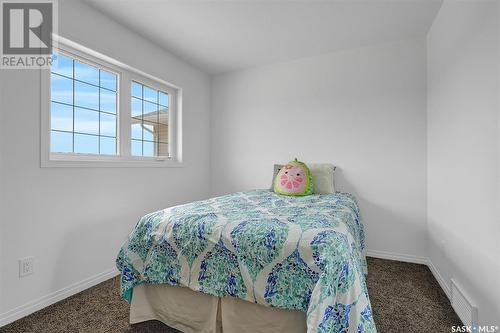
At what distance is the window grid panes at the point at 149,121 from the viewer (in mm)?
2816

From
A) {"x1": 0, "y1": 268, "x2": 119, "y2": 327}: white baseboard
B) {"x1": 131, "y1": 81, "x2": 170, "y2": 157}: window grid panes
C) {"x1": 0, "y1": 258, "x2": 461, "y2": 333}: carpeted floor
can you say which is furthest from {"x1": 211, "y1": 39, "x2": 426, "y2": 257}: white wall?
{"x1": 0, "y1": 268, "x2": 119, "y2": 327}: white baseboard

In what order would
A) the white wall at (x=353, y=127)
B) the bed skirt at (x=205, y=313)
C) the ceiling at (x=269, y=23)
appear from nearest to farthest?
the bed skirt at (x=205, y=313) → the ceiling at (x=269, y=23) → the white wall at (x=353, y=127)

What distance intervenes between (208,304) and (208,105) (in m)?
2.95

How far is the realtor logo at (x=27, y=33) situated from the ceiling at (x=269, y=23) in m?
0.40

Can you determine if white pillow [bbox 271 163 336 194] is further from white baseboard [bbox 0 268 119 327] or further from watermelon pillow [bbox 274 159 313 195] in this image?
white baseboard [bbox 0 268 119 327]

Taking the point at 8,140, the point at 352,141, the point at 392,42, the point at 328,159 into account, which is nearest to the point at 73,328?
the point at 8,140

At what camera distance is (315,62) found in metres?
3.23

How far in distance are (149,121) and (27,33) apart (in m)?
1.31

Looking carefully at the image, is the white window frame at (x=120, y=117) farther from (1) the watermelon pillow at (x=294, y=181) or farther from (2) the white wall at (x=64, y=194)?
(1) the watermelon pillow at (x=294, y=181)

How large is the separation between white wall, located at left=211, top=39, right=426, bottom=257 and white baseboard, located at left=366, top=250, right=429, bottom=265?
4cm

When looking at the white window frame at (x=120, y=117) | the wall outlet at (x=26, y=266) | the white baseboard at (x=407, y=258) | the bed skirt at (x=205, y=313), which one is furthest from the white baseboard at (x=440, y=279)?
the wall outlet at (x=26, y=266)

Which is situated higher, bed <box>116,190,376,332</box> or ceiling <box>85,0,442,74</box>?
ceiling <box>85,0,442,74</box>

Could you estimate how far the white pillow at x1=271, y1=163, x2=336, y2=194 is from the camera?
109 inches

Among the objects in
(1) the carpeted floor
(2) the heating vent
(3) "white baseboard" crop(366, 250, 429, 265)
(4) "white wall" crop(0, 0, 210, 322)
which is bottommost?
(1) the carpeted floor
